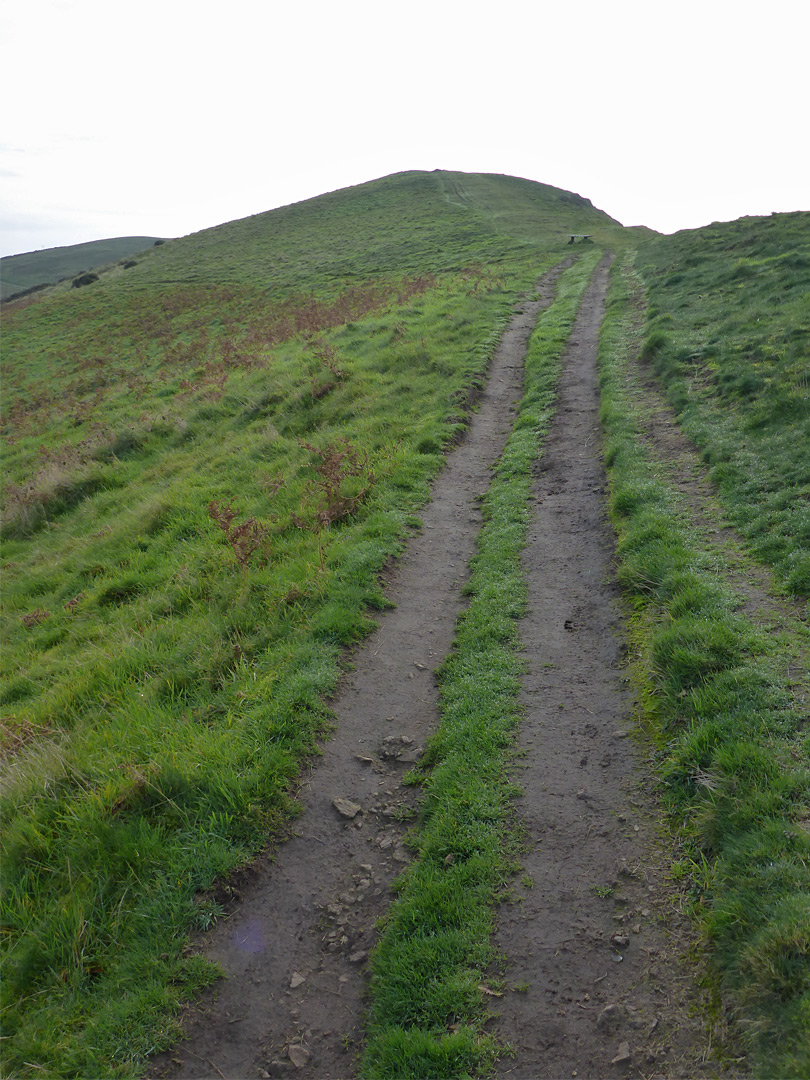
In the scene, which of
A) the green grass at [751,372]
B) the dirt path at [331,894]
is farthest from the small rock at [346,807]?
the green grass at [751,372]

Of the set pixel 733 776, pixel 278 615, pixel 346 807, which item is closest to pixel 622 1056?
pixel 733 776

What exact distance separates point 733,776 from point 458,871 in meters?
2.23

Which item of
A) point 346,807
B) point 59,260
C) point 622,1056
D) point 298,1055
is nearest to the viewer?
point 622,1056

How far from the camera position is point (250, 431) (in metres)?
16.3

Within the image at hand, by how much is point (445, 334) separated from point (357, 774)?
17.8 meters

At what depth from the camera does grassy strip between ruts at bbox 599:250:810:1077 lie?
3.52 m

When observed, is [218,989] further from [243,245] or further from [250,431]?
[243,245]

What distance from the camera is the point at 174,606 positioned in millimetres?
9352

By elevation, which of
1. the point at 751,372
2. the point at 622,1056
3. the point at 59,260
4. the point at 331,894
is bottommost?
the point at 331,894

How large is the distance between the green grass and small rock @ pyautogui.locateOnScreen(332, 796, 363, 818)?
17.4 feet

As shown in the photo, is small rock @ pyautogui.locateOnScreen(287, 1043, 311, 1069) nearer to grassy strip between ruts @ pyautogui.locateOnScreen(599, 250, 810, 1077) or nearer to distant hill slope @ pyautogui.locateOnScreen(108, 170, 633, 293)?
grassy strip between ruts @ pyautogui.locateOnScreen(599, 250, 810, 1077)

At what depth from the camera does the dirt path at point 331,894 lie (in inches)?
157

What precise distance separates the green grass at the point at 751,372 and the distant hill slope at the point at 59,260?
12858 cm

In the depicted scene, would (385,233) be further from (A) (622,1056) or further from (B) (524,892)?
(A) (622,1056)
